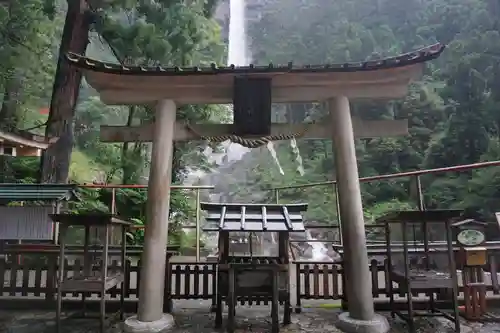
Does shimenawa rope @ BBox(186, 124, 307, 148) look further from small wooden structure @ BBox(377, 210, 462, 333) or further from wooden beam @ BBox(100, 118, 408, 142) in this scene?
small wooden structure @ BBox(377, 210, 462, 333)

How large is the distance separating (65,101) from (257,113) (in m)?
5.38

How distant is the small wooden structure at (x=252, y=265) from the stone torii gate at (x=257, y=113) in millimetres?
705

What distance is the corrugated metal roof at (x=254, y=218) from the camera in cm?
462

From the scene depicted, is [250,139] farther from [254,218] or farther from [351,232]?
[351,232]

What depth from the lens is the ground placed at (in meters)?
4.64

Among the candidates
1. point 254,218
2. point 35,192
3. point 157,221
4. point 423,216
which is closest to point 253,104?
point 254,218

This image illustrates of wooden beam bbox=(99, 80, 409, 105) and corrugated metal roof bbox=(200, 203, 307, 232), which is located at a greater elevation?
wooden beam bbox=(99, 80, 409, 105)

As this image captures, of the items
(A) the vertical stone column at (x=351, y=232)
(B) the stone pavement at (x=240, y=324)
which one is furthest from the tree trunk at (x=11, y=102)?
(A) the vertical stone column at (x=351, y=232)

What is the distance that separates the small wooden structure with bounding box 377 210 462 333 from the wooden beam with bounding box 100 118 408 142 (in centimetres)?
130

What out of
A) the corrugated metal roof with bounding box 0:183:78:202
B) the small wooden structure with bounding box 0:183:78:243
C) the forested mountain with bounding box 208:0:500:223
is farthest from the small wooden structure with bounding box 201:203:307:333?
the forested mountain with bounding box 208:0:500:223

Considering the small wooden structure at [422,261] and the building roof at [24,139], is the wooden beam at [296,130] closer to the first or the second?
the small wooden structure at [422,261]

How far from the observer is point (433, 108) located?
1811cm

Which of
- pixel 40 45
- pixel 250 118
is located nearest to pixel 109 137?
pixel 250 118

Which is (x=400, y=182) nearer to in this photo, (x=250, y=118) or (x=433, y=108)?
(x=433, y=108)
